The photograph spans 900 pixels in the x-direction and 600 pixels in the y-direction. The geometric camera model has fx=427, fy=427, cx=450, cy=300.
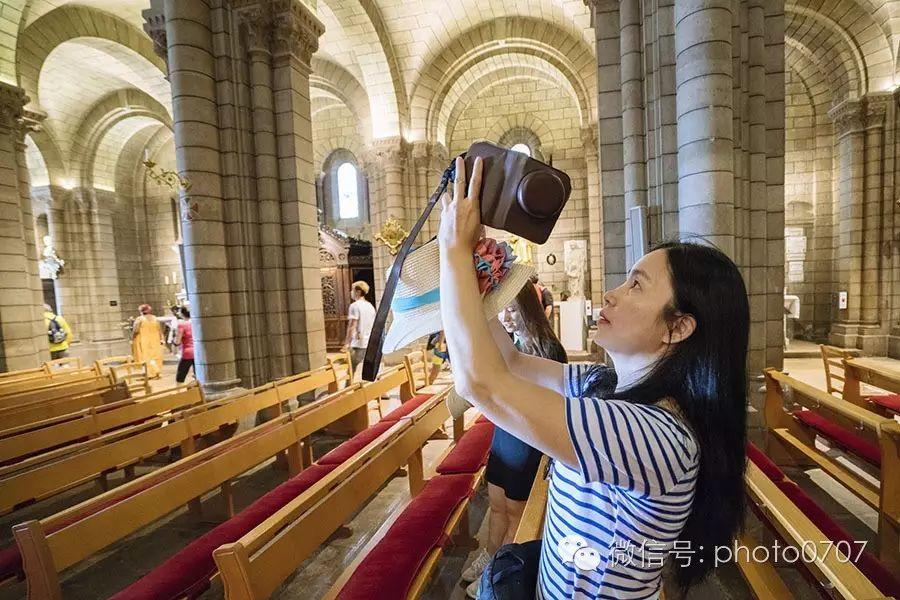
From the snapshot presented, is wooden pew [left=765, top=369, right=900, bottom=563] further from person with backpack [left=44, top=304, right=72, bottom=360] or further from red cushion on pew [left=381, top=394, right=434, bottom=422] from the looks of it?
person with backpack [left=44, top=304, right=72, bottom=360]

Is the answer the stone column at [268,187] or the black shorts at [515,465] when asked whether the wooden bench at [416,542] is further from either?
the stone column at [268,187]

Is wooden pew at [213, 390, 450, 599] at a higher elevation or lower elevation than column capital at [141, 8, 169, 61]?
lower

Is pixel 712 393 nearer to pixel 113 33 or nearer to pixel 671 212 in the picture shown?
pixel 671 212

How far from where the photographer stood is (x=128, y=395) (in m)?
5.11

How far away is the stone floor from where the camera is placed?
2.47 m

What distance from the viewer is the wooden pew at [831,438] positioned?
2264mm

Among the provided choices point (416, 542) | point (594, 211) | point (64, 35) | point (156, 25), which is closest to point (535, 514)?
point (416, 542)

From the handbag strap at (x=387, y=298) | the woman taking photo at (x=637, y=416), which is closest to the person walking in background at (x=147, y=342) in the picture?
the handbag strap at (x=387, y=298)

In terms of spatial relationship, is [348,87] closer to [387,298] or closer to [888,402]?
[888,402]

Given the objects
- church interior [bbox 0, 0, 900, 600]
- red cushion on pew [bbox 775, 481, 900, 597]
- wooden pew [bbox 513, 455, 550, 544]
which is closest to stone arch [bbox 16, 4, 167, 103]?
church interior [bbox 0, 0, 900, 600]

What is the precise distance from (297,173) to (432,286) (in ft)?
16.4

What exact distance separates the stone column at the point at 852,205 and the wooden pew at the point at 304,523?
35.2 ft

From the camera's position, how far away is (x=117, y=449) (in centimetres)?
295

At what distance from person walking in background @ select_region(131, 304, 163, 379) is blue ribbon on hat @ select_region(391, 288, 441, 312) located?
33.8 ft
